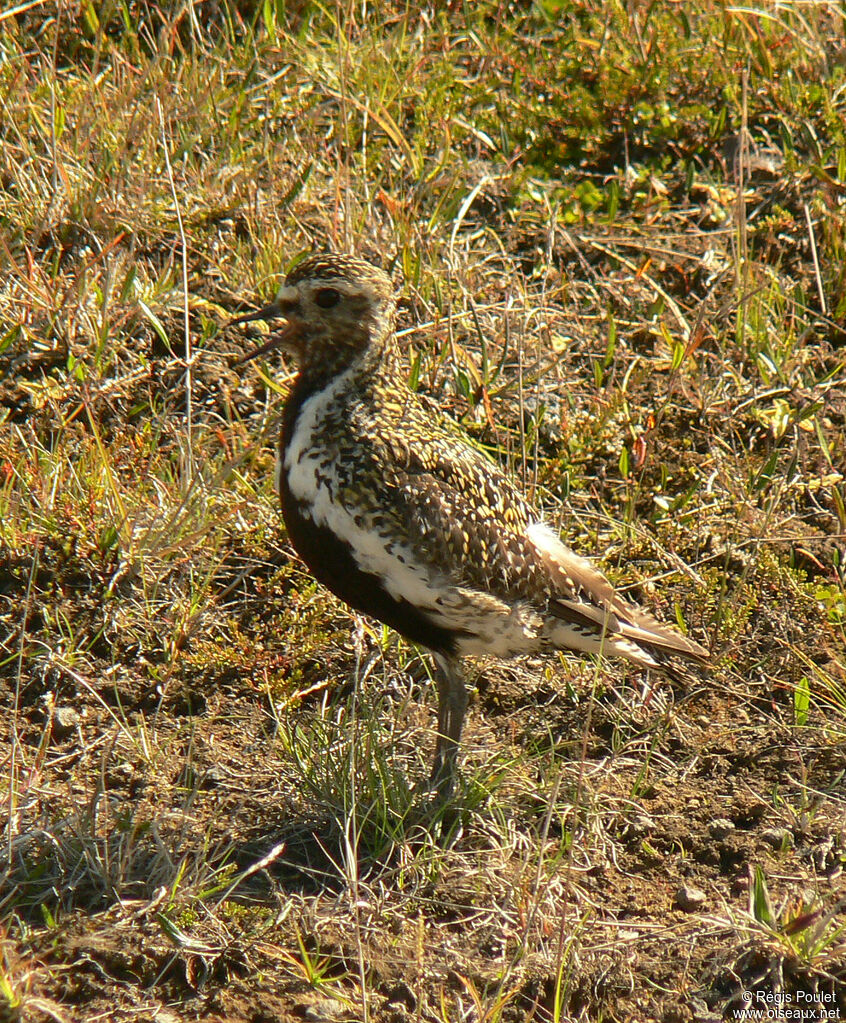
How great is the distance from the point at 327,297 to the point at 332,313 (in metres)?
0.05

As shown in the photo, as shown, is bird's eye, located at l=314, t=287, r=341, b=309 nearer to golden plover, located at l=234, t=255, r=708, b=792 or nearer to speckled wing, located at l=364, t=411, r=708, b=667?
golden plover, located at l=234, t=255, r=708, b=792

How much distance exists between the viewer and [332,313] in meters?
3.83

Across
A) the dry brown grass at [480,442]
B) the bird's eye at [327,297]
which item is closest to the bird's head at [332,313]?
the bird's eye at [327,297]

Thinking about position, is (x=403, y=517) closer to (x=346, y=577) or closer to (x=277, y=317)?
(x=346, y=577)

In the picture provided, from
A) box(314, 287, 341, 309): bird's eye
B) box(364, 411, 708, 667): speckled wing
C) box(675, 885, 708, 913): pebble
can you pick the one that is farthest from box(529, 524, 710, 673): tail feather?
box(314, 287, 341, 309): bird's eye

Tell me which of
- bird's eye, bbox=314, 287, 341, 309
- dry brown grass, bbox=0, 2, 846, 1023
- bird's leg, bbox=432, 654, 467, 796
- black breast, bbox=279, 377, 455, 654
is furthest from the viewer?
bird's leg, bbox=432, 654, 467, 796

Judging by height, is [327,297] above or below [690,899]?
above

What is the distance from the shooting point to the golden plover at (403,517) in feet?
12.0

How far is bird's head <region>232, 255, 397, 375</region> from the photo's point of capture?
381 centimetres

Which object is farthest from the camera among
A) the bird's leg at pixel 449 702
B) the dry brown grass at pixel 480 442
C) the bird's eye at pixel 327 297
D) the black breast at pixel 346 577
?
the bird's leg at pixel 449 702

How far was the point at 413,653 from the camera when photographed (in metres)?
Answer: 4.37

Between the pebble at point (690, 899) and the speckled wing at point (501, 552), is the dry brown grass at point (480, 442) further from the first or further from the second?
the speckled wing at point (501, 552)

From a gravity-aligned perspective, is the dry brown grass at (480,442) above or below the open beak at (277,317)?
below

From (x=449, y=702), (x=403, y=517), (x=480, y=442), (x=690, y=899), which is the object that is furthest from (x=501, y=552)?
(x=480, y=442)
